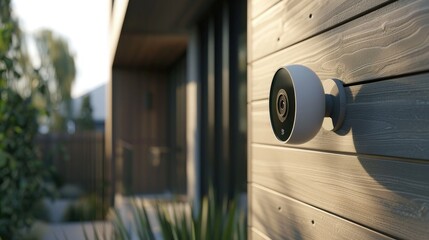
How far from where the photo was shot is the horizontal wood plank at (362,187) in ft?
2.97

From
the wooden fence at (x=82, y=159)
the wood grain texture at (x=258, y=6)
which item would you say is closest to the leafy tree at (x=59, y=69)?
the wooden fence at (x=82, y=159)

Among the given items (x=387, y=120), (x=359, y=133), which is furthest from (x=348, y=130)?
(x=387, y=120)

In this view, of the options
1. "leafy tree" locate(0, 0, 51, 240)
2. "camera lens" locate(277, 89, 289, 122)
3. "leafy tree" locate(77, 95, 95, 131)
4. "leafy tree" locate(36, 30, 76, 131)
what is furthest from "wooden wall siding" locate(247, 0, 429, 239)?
"leafy tree" locate(36, 30, 76, 131)

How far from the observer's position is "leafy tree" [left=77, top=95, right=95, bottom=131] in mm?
15922

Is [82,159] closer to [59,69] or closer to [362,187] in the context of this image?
[59,69]

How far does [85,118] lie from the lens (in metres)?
16.1

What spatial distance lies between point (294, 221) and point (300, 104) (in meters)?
0.43

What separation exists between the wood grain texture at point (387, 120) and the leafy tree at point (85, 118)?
15154 millimetres

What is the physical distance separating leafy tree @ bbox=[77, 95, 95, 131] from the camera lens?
15.1 metres

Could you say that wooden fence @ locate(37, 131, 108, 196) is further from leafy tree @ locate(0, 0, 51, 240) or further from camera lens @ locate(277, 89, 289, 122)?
camera lens @ locate(277, 89, 289, 122)

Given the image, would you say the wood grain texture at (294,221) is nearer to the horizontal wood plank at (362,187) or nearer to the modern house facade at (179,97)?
the horizontal wood plank at (362,187)

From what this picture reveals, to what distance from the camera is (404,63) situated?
0.94 meters

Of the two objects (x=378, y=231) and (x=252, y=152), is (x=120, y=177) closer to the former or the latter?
(x=252, y=152)

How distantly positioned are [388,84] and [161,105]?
25.1 feet
